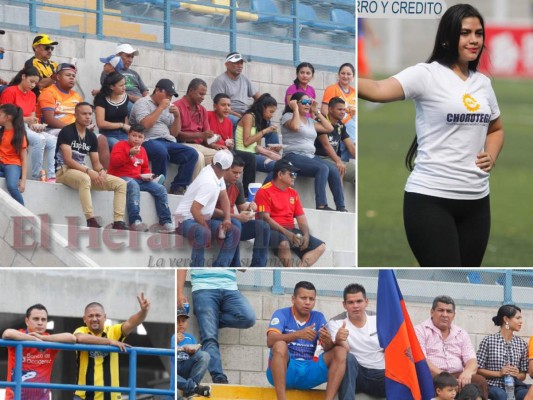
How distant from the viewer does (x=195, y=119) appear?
1019 cm

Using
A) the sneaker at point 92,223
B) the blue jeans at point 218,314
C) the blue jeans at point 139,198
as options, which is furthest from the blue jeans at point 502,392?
the sneaker at point 92,223

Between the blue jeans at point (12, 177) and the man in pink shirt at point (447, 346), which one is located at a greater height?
the blue jeans at point (12, 177)

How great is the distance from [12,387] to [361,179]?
12468 millimetres

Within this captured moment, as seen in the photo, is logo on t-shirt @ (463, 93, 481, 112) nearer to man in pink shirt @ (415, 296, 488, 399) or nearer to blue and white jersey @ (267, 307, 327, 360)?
man in pink shirt @ (415, 296, 488, 399)

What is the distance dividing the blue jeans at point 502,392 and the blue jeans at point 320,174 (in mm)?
1998

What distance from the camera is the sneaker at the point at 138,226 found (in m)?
9.46

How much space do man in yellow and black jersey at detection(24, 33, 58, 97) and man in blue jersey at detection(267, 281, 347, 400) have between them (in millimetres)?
2460

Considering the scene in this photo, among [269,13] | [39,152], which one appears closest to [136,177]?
[39,152]

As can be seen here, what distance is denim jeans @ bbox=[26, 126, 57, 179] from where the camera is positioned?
9.55m

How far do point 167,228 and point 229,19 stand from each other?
1.52 metres

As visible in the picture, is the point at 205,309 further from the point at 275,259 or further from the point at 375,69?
the point at 375,69

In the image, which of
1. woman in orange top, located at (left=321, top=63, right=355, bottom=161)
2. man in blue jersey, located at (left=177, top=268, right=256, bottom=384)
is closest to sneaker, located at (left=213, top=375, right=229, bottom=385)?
man in blue jersey, located at (left=177, top=268, right=256, bottom=384)

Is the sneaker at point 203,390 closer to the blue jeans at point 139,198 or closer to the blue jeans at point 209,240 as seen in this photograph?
the blue jeans at point 209,240

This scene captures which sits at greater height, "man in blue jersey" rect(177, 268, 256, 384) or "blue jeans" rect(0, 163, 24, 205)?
"blue jeans" rect(0, 163, 24, 205)
